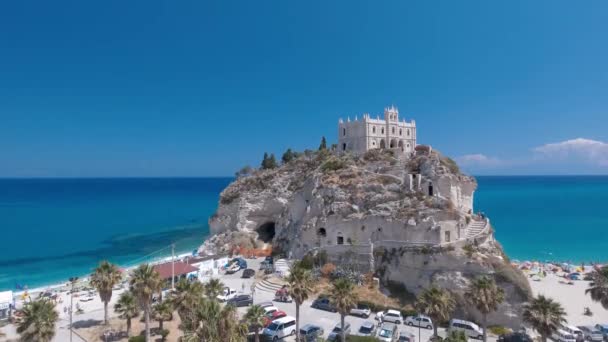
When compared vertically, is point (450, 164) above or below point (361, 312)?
above

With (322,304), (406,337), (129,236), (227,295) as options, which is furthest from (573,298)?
(129,236)

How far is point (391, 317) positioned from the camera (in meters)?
32.6

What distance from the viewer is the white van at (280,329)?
90.8ft

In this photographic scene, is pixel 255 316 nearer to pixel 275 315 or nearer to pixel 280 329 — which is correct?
pixel 280 329

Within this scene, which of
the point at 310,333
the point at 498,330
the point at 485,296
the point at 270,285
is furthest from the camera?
the point at 270,285

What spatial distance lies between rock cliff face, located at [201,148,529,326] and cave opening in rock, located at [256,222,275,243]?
0.75 feet

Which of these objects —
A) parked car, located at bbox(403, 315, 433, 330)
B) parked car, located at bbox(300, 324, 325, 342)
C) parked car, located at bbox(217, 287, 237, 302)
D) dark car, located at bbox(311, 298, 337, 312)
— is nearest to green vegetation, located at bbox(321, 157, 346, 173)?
dark car, located at bbox(311, 298, 337, 312)

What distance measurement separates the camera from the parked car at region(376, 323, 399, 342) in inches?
1100

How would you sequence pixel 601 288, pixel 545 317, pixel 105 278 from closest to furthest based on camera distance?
pixel 545 317, pixel 601 288, pixel 105 278

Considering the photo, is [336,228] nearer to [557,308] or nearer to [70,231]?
[557,308]

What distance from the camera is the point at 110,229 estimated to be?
93250mm

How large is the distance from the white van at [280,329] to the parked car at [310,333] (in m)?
0.98

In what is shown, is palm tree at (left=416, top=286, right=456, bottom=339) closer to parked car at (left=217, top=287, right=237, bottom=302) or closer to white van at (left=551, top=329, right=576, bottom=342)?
white van at (left=551, top=329, right=576, bottom=342)

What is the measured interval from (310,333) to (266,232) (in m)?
42.3
